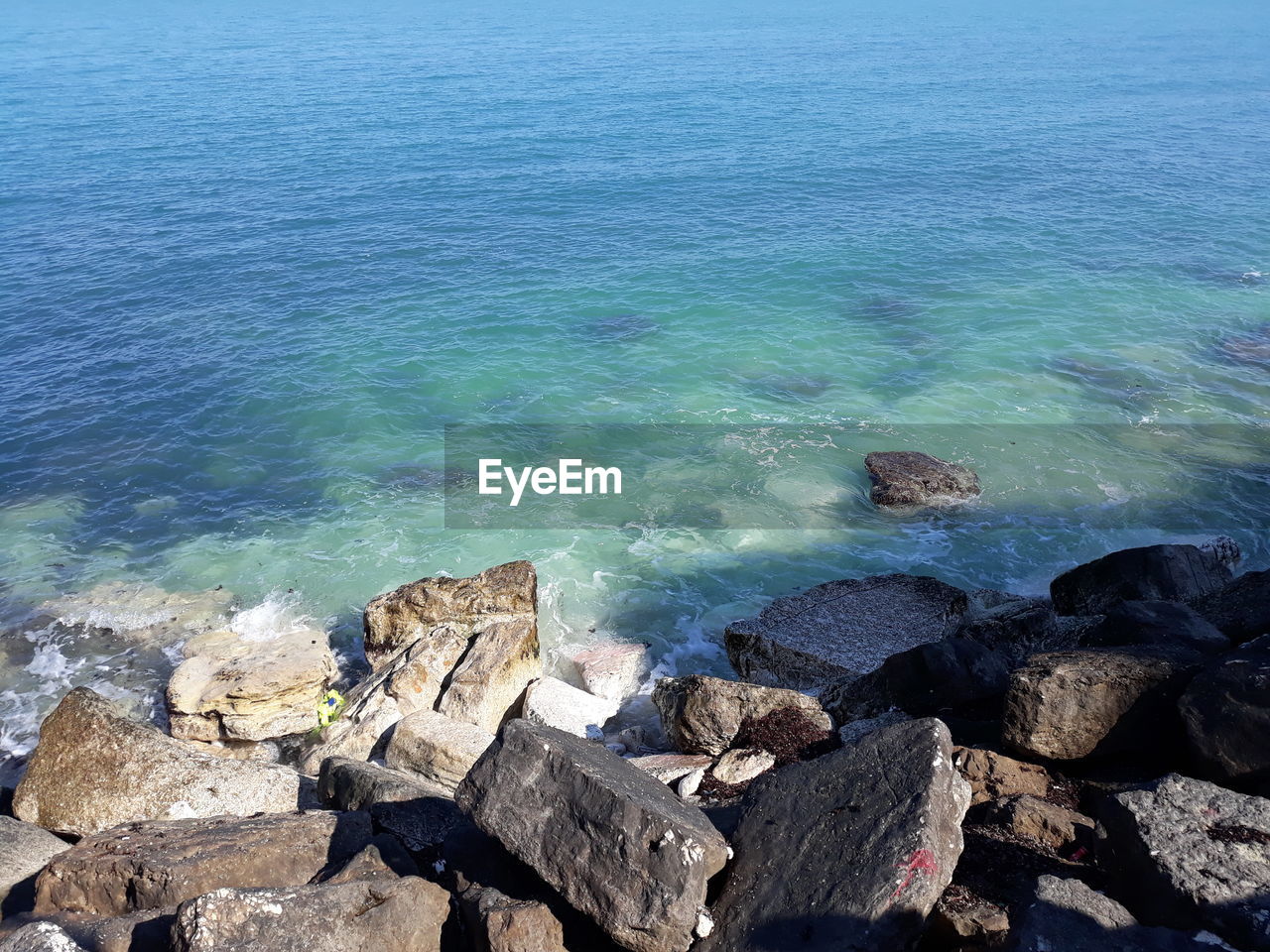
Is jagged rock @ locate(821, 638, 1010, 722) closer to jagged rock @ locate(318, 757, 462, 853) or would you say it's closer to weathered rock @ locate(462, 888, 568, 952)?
jagged rock @ locate(318, 757, 462, 853)

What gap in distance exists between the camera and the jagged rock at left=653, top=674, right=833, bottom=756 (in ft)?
36.9

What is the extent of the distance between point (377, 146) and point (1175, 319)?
36733mm

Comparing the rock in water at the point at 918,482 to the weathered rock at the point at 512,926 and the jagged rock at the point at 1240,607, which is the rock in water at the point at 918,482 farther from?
the weathered rock at the point at 512,926

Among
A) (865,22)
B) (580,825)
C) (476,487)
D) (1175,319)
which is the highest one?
(865,22)

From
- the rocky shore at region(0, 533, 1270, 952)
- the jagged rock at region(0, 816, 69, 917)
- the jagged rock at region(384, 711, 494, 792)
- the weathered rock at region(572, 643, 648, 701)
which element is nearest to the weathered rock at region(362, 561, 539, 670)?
the weathered rock at region(572, 643, 648, 701)

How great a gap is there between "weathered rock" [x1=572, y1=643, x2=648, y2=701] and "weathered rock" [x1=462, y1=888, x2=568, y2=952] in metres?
7.33

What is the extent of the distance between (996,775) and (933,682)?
221 cm

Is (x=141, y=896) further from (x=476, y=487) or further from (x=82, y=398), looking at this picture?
(x=82, y=398)

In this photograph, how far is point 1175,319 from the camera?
2945cm

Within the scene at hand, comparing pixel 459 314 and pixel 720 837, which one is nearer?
pixel 720 837

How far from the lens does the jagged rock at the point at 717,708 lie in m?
11.2

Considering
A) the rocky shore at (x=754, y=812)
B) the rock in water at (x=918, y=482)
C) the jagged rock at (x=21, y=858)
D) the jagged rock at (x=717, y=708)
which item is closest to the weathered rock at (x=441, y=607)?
the rocky shore at (x=754, y=812)

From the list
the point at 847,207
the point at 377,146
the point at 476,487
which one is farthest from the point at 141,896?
the point at 377,146

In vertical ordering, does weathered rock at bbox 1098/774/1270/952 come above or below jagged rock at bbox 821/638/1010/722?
above
